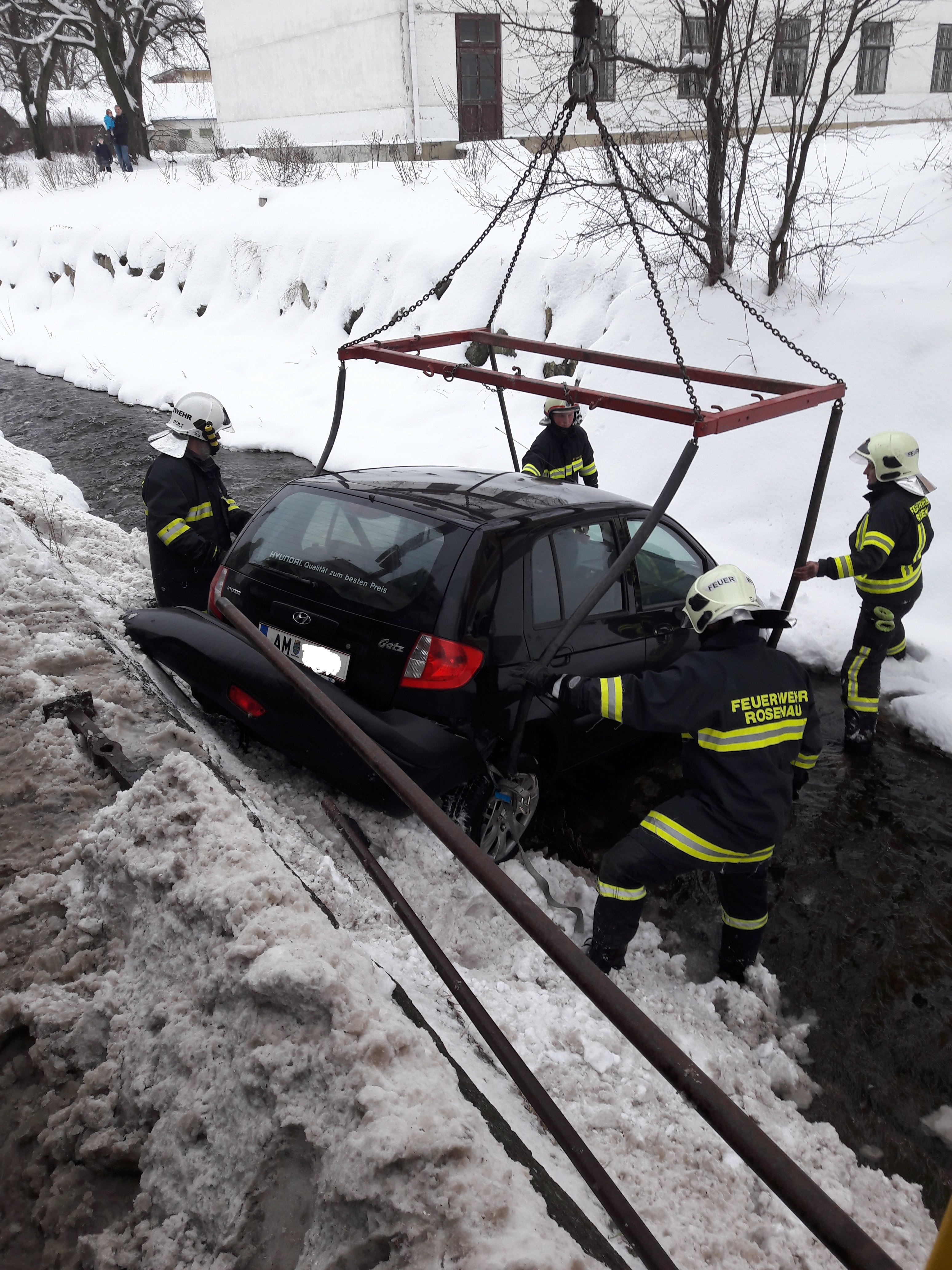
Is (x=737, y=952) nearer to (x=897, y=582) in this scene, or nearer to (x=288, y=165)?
(x=897, y=582)

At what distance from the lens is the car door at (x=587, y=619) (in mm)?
3885

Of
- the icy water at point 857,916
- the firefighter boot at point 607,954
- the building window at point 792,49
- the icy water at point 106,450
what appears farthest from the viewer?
the icy water at point 106,450

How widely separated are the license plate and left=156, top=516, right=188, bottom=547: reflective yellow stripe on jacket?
1.26 meters

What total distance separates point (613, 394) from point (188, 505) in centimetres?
267

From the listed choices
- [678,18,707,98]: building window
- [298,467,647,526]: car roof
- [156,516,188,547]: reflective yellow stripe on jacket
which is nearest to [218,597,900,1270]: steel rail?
[298,467,647,526]: car roof

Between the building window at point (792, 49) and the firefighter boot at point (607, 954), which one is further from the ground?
the building window at point (792, 49)

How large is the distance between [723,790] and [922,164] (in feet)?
43.7

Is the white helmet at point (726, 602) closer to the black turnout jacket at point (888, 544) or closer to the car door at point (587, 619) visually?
the car door at point (587, 619)

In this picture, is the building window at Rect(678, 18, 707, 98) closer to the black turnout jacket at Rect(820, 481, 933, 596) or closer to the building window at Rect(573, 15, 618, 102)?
the building window at Rect(573, 15, 618, 102)

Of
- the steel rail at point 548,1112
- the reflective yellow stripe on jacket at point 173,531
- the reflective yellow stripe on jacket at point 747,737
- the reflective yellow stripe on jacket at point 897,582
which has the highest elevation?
the reflective yellow stripe on jacket at point 173,531

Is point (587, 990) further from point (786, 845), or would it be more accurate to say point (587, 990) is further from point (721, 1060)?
point (786, 845)

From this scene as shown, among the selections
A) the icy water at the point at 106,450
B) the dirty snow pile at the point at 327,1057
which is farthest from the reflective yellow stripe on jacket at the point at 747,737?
the icy water at the point at 106,450

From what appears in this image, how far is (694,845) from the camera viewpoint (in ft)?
10.4

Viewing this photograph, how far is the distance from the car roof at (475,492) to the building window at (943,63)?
22.3 metres
